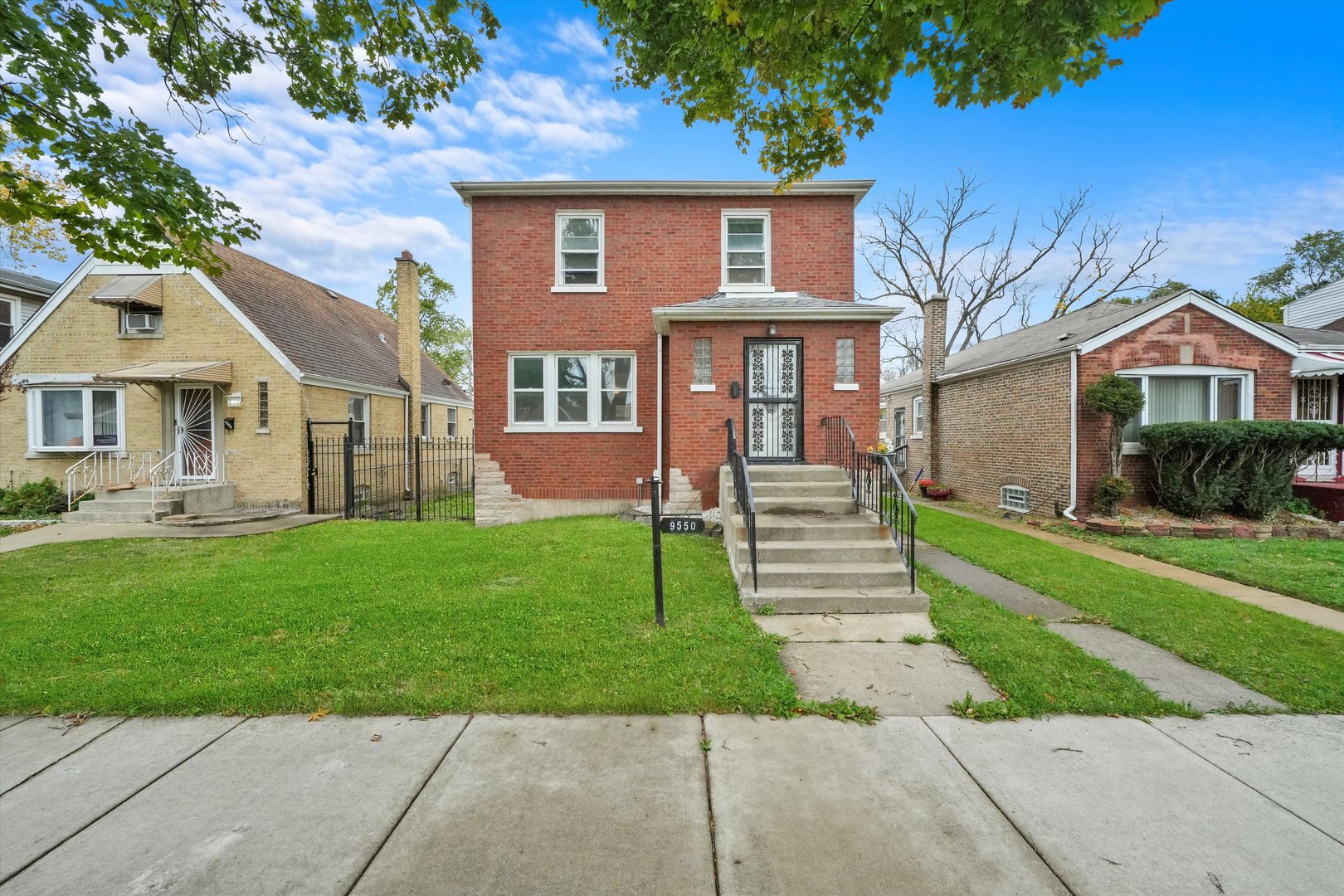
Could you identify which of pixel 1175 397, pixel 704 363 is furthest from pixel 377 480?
pixel 1175 397

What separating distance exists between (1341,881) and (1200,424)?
10.7m

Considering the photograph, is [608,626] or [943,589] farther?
[943,589]

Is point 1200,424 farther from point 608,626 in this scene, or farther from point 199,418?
point 199,418

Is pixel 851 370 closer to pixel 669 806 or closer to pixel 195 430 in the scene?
pixel 669 806

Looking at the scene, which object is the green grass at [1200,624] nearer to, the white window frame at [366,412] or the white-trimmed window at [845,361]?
the white-trimmed window at [845,361]

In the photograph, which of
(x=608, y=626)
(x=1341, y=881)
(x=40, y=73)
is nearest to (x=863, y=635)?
(x=608, y=626)

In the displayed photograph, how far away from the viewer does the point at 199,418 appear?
41.4 feet

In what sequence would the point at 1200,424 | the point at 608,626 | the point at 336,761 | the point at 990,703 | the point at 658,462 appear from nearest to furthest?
the point at 336,761
the point at 990,703
the point at 608,626
the point at 1200,424
the point at 658,462

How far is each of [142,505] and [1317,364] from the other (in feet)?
Answer: 81.8

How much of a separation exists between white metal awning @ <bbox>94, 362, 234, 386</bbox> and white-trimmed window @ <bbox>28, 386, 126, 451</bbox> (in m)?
0.81

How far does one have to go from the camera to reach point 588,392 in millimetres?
11133

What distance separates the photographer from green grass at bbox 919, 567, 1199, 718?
3.58 meters

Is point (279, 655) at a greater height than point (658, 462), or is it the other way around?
point (658, 462)

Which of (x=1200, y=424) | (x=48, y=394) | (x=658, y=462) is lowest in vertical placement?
(x=658, y=462)
